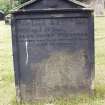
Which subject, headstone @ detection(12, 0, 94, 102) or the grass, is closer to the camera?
headstone @ detection(12, 0, 94, 102)

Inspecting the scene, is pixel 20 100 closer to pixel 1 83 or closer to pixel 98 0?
pixel 1 83

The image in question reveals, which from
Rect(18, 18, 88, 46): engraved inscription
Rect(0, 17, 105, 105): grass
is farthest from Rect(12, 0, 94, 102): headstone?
Rect(0, 17, 105, 105): grass

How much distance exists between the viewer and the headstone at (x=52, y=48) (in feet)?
19.1

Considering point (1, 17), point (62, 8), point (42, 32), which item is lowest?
point (1, 17)

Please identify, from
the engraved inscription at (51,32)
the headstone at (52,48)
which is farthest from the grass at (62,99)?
the engraved inscription at (51,32)

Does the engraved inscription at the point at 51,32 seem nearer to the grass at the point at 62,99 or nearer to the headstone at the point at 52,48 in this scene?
the headstone at the point at 52,48

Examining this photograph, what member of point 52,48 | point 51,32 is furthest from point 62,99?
point 51,32

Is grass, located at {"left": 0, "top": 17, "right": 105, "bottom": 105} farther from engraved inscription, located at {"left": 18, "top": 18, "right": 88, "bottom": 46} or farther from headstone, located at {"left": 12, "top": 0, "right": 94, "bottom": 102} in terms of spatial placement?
engraved inscription, located at {"left": 18, "top": 18, "right": 88, "bottom": 46}

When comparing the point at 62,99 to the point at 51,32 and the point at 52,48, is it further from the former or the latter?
the point at 51,32

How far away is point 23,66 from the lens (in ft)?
19.6

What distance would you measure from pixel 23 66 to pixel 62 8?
1.11m

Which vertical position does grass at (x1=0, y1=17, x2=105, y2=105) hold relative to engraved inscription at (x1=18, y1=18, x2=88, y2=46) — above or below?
below

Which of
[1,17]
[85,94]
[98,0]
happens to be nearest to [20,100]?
[85,94]

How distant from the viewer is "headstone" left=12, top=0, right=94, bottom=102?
19.1 ft
